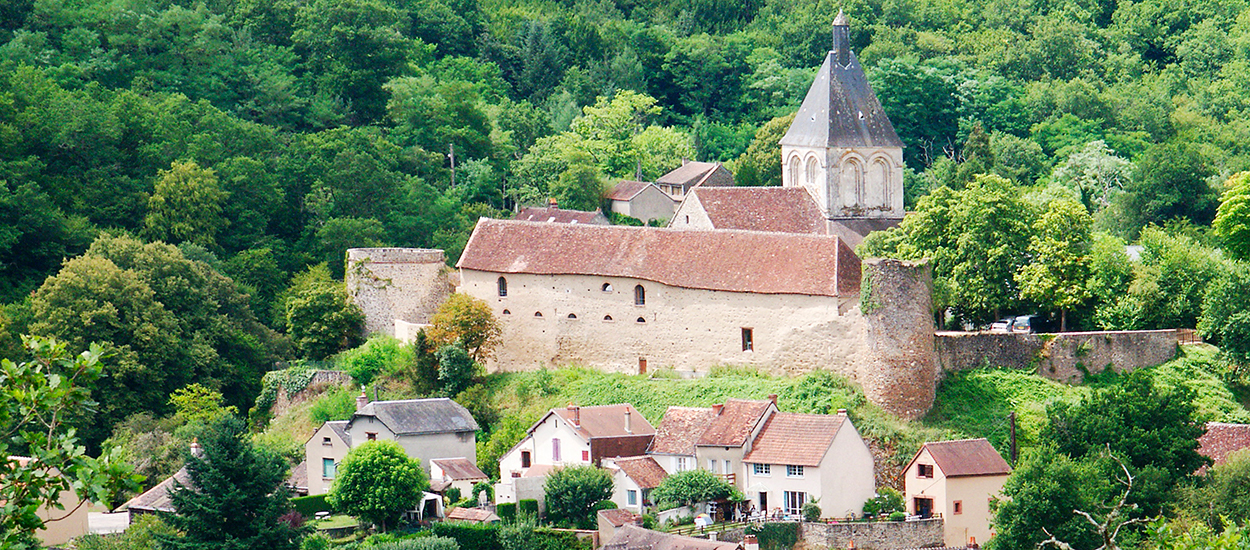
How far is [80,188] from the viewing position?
63.7 m

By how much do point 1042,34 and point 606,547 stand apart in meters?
63.6

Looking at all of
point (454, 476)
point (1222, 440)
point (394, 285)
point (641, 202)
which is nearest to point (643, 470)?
point (454, 476)

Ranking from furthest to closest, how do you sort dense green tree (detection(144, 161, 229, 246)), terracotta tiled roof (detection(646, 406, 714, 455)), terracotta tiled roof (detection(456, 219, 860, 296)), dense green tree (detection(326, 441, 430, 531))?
dense green tree (detection(144, 161, 229, 246))
terracotta tiled roof (detection(456, 219, 860, 296))
terracotta tiled roof (detection(646, 406, 714, 455))
dense green tree (detection(326, 441, 430, 531))

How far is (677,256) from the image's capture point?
5266cm

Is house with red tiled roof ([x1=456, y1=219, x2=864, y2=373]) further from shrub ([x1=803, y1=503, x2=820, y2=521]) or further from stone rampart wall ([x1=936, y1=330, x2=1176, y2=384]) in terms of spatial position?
shrub ([x1=803, y1=503, x2=820, y2=521])

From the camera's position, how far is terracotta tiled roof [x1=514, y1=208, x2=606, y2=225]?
6731 cm

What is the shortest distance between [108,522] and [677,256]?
1500 centimetres

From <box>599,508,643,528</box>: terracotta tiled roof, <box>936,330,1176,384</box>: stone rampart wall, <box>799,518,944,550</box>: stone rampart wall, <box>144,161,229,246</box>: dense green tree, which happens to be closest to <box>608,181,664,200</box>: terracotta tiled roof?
<box>144,161,229,246</box>: dense green tree

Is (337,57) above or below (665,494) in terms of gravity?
above

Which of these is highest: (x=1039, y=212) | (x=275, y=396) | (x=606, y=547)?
(x=1039, y=212)

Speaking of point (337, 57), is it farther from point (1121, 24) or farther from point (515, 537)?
point (1121, 24)

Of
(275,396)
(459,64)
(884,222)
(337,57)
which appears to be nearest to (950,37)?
(459,64)

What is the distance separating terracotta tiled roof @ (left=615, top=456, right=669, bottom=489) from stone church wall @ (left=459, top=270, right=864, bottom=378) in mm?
3472

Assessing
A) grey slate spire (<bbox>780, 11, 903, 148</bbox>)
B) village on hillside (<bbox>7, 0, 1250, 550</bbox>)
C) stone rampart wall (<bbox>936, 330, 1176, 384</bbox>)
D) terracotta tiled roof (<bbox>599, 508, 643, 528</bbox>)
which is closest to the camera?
village on hillside (<bbox>7, 0, 1250, 550</bbox>)
